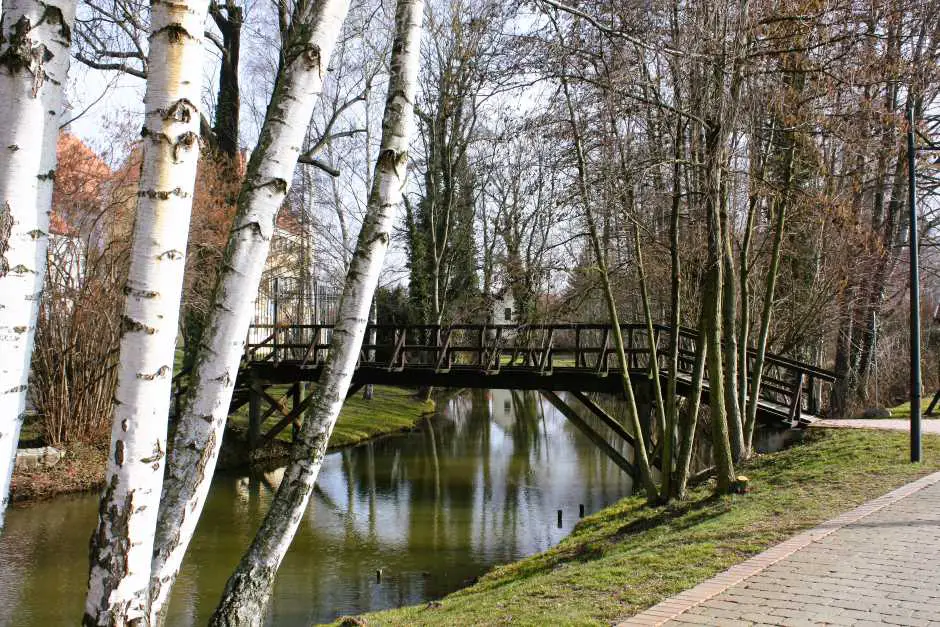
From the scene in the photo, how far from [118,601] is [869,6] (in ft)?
31.2

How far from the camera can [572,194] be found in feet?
34.7

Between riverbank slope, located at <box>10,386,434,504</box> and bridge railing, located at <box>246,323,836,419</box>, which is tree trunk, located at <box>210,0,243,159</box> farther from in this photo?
riverbank slope, located at <box>10,386,434,504</box>

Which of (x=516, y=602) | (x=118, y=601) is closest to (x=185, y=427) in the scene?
(x=118, y=601)

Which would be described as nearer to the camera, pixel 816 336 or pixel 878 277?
pixel 816 336

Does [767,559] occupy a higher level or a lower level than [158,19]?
lower

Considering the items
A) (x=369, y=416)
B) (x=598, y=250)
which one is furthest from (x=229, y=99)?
(x=598, y=250)

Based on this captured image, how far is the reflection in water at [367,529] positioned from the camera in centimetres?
998

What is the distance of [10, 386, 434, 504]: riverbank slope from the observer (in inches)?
605

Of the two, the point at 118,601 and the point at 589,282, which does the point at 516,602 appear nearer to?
the point at 118,601

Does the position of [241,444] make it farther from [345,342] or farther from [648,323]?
[345,342]

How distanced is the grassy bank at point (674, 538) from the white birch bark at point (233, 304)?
2595 millimetres

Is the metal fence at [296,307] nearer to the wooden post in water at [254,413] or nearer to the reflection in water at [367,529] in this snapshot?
the wooden post in water at [254,413]

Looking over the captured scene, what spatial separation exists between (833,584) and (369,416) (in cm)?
2119

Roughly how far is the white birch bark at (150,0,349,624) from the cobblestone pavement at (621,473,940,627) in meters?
2.75
